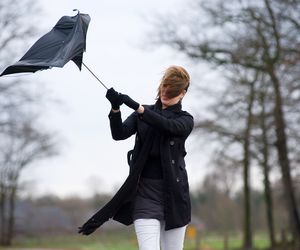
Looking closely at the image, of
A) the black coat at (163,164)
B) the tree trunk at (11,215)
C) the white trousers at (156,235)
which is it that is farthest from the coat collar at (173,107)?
the tree trunk at (11,215)

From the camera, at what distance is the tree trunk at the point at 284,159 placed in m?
23.9

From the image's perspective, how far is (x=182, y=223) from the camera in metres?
4.45

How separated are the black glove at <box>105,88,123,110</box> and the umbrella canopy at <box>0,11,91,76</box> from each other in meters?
0.36

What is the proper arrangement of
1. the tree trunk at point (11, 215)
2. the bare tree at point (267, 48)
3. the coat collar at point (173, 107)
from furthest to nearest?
the tree trunk at point (11, 215), the bare tree at point (267, 48), the coat collar at point (173, 107)

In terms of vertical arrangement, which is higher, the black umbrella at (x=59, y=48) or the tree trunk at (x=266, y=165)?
the tree trunk at (x=266, y=165)

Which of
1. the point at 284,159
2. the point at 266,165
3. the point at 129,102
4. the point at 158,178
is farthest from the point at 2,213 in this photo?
the point at 129,102

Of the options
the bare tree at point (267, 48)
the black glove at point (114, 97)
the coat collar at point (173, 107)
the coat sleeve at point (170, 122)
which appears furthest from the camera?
the bare tree at point (267, 48)

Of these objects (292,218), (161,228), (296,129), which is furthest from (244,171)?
(161,228)

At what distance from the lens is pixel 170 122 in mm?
4312

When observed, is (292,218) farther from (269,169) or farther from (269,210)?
(269,210)

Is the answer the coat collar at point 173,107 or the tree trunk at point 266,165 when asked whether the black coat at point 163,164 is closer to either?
the coat collar at point 173,107

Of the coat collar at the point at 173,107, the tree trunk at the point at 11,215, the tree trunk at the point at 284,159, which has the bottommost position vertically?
the coat collar at the point at 173,107

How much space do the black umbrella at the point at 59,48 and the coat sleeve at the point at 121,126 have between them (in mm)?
457

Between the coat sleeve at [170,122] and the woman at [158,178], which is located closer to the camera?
the coat sleeve at [170,122]
